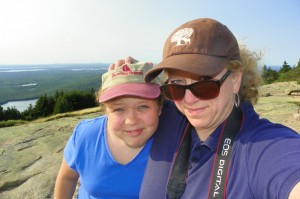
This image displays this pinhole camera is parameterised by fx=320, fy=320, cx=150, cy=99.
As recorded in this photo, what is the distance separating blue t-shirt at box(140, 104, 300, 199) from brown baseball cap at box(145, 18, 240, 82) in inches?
17.2

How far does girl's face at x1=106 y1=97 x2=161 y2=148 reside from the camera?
2.83 m

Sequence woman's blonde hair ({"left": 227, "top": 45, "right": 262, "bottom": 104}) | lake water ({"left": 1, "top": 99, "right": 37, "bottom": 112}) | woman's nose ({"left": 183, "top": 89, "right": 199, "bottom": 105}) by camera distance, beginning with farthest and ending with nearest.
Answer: lake water ({"left": 1, "top": 99, "right": 37, "bottom": 112}), woman's blonde hair ({"left": 227, "top": 45, "right": 262, "bottom": 104}), woman's nose ({"left": 183, "top": 89, "right": 199, "bottom": 105})

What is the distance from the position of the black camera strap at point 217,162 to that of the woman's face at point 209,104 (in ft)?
0.33

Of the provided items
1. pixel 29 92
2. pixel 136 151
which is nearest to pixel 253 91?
pixel 136 151

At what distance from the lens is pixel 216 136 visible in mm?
2340

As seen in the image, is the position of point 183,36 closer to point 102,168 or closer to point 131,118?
point 131,118

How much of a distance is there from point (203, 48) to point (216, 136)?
65 cm

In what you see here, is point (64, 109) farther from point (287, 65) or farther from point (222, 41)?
point (222, 41)

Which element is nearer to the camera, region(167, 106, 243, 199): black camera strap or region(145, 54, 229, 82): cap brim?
region(167, 106, 243, 199): black camera strap

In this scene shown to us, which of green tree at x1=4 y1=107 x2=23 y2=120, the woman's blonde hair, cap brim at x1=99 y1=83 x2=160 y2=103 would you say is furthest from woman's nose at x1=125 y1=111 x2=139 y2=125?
green tree at x1=4 y1=107 x2=23 y2=120

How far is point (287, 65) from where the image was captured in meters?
55.7

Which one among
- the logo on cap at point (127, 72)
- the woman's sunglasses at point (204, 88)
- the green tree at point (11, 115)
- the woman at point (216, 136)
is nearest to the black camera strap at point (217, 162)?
the woman at point (216, 136)

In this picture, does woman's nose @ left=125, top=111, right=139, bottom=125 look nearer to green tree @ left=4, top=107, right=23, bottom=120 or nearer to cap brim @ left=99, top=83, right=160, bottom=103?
cap brim @ left=99, top=83, right=160, bottom=103

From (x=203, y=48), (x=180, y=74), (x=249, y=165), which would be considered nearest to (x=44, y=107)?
(x=180, y=74)
